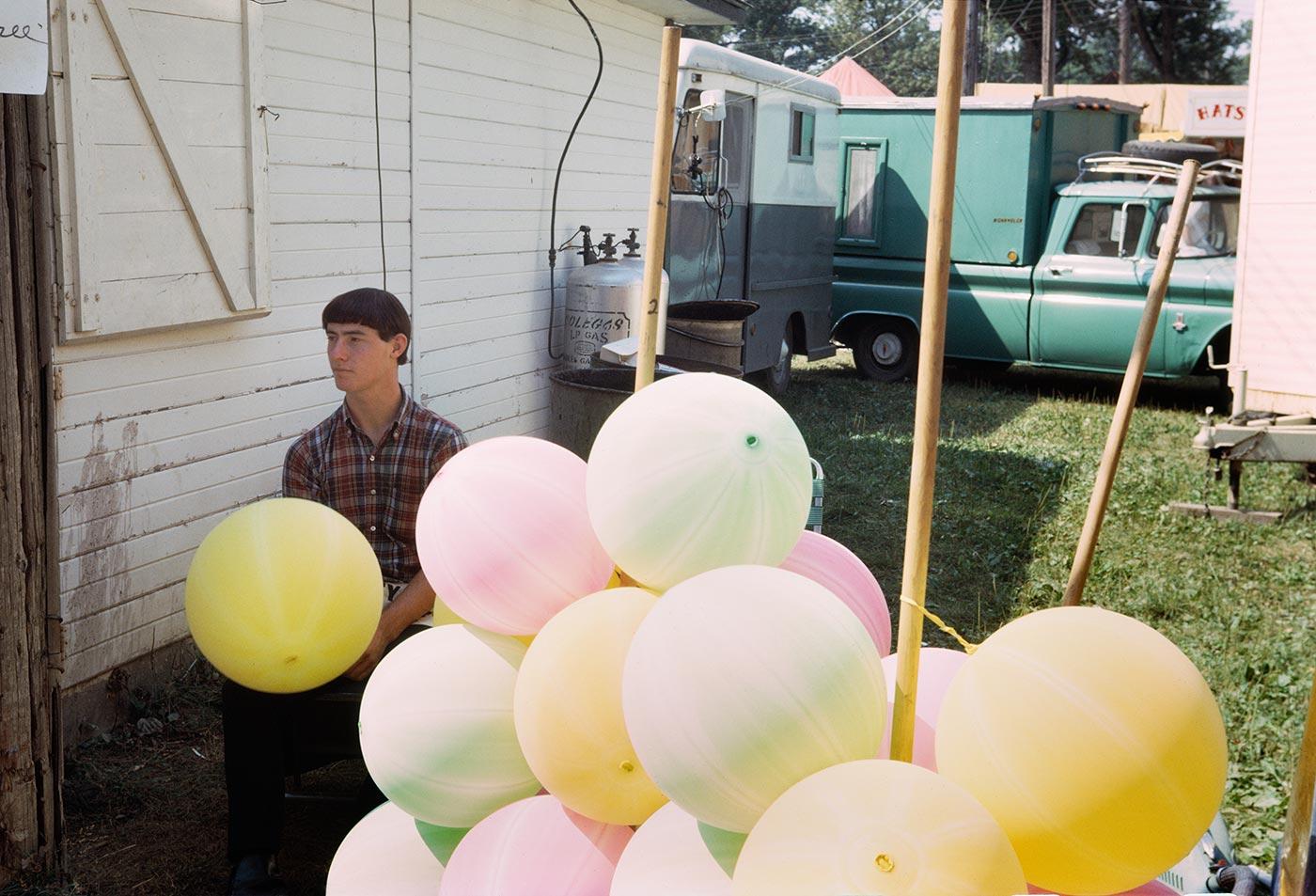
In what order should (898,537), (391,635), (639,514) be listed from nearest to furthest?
(639,514), (391,635), (898,537)

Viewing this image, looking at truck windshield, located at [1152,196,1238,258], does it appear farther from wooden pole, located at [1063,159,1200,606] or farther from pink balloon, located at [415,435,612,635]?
pink balloon, located at [415,435,612,635]

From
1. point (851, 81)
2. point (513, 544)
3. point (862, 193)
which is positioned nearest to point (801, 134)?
point (862, 193)

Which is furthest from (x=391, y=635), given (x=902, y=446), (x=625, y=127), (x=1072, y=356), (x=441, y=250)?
(x=1072, y=356)

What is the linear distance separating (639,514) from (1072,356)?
1167cm

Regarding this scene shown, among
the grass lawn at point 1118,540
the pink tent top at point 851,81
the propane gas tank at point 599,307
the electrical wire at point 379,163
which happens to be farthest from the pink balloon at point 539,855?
the pink tent top at point 851,81

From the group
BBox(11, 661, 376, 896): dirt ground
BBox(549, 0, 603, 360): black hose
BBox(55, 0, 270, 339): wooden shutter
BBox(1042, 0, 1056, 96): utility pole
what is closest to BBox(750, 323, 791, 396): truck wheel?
BBox(549, 0, 603, 360): black hose

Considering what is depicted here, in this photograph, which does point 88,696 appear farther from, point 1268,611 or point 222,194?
point 1268,611

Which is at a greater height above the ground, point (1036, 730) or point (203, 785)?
point (1036, 730)

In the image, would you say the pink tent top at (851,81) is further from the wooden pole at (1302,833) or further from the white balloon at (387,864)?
the wooden pole at (1302,833)

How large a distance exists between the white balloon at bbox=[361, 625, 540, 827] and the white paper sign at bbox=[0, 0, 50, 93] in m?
1.74

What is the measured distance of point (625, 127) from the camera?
8984 millimetres

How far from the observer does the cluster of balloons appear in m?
1.80

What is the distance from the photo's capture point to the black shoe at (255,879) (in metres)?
3.39

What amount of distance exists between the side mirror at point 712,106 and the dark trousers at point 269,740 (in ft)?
24.5
